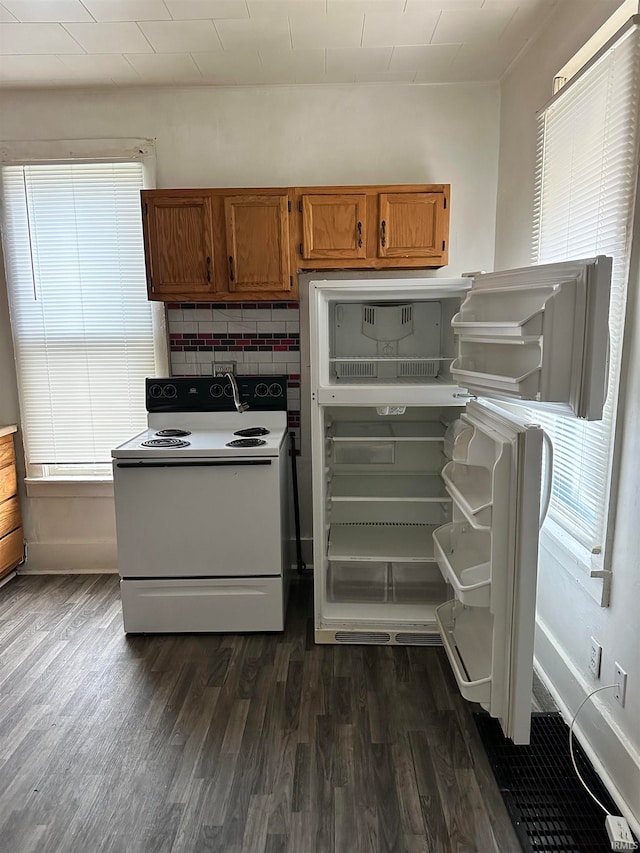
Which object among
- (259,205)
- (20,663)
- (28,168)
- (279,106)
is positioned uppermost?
(279,106)

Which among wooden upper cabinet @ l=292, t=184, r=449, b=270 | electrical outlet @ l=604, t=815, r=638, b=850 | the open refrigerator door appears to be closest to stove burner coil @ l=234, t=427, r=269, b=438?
wooden upper cabinet @ l=292, t=184, r=449, b=270

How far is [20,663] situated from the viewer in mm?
2545

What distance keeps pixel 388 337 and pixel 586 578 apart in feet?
5.01

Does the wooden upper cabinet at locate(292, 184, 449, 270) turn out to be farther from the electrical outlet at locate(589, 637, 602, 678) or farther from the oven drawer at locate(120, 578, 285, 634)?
the electrical outlet at locate(589, 637, 602, 678)

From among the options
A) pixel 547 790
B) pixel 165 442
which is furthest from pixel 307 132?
pixel 547 790

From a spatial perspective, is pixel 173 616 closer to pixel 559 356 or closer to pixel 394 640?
pixel 394 640

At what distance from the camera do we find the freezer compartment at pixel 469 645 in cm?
186

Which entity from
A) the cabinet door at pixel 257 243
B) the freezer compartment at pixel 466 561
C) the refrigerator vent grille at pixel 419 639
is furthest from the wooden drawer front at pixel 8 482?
the freezer compartment at pixel 466 561

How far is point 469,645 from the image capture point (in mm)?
2182

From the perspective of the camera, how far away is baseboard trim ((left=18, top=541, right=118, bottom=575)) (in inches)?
137

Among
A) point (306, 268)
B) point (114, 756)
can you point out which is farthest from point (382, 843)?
point (306, 268)

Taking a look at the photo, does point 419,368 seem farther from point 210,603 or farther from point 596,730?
point 596,730

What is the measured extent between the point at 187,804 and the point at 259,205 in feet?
8.35

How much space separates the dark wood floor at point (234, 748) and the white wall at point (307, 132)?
2.32m
